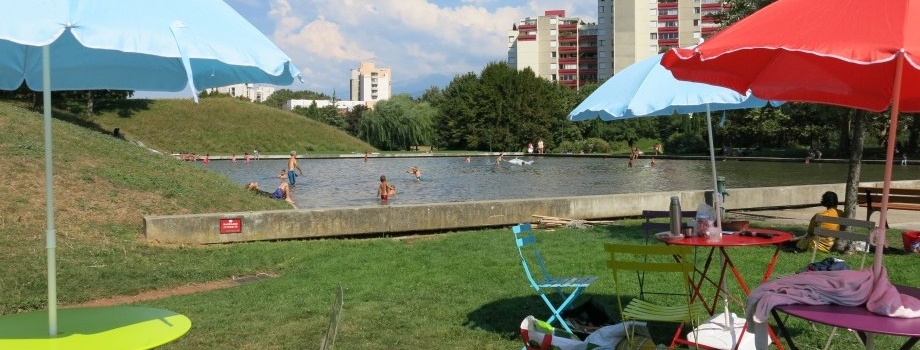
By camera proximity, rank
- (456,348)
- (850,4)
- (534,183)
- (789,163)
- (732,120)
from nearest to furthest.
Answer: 1. (850,4)
2. (456,348)
3. (534,183)
4. (789,163)
5. (732,120)

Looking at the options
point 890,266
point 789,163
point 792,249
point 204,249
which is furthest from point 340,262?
point 789,163

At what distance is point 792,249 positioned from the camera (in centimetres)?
1077

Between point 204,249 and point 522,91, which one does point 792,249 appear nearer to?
point 204,249

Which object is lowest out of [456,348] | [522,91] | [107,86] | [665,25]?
[456,348]

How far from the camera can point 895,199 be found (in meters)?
12.6

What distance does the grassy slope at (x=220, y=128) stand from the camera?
73.2 metres

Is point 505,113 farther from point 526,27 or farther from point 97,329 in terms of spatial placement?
point 97,329

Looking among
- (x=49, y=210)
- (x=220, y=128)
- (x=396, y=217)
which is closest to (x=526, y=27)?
(x=220, y=128)

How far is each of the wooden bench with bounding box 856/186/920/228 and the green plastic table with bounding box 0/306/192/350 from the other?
37.5ft

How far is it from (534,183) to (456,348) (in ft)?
89.1

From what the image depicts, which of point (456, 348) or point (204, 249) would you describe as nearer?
point (456, 348)

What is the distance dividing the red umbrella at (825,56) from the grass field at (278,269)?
2048 millimetres

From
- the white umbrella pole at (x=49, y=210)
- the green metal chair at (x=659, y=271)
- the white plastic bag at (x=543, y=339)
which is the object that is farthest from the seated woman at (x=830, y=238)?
the white umbrella pole at (x=49, y=210)

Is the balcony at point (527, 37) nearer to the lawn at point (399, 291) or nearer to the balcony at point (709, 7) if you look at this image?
the balcony at point (709, 7)
